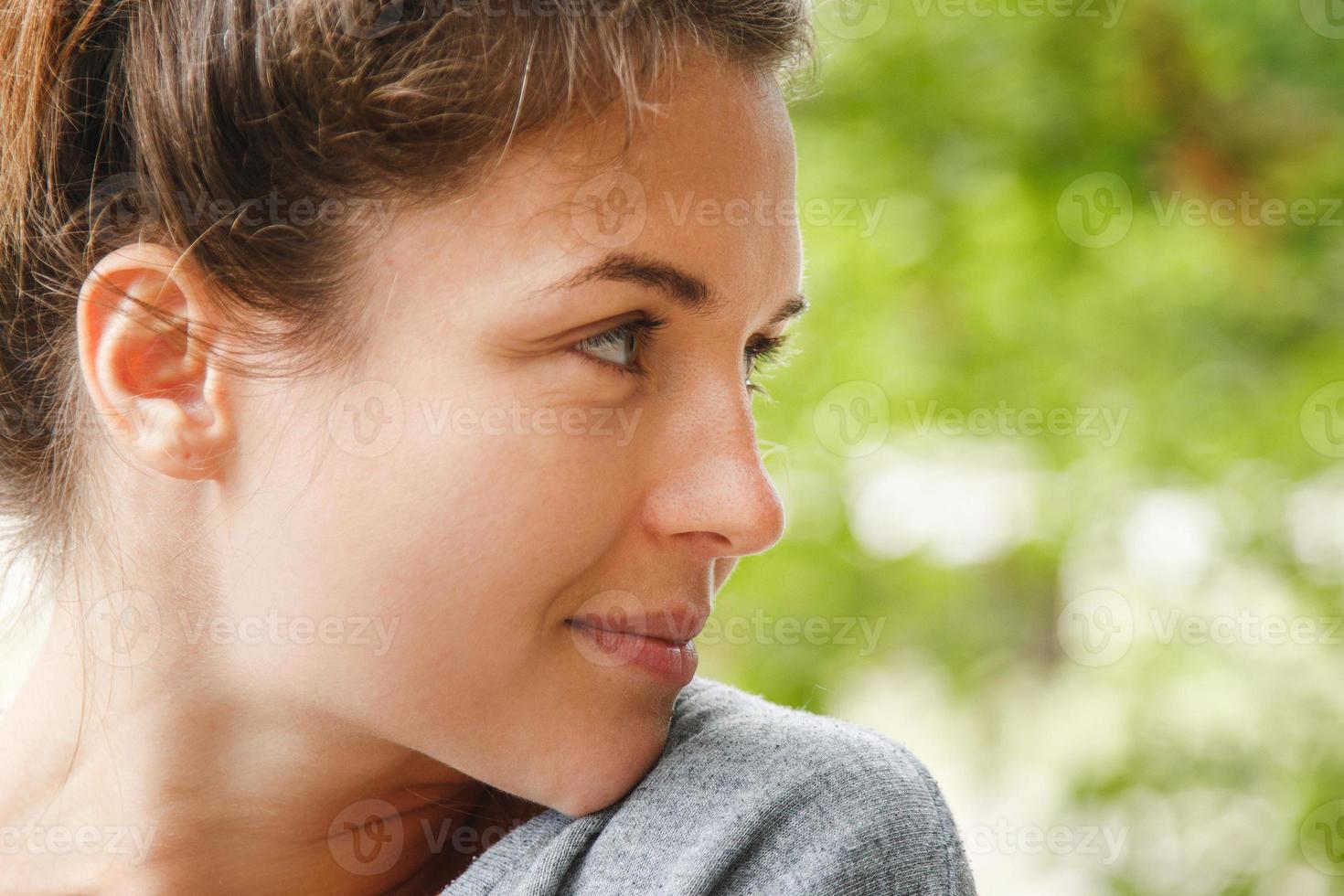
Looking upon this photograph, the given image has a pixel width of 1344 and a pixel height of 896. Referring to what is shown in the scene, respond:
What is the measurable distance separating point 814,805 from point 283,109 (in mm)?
649

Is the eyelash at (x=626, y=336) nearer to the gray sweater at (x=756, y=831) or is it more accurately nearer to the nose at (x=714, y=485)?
the nose at (x=714, y=485)

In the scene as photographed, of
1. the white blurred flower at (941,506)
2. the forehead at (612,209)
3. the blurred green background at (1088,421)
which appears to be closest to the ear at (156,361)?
the forehead at (612,209)

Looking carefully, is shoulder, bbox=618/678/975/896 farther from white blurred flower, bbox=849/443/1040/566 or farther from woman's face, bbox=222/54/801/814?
white blurred flower, bbox=849/443/1040/566

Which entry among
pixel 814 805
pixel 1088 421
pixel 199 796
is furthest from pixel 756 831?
pixel 1088 421

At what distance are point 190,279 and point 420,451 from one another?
0.25 metres

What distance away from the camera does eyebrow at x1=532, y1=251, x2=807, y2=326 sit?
883mm

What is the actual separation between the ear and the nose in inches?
13.6

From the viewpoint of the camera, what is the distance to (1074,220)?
6.92 ft

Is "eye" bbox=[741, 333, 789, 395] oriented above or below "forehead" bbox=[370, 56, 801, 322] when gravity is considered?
below

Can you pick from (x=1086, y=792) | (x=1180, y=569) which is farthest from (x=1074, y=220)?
(x=1086, y=792)

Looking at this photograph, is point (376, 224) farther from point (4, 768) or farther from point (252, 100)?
point (4, 768)

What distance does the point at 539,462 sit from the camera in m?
0.90

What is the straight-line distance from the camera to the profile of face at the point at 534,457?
2.94 ft

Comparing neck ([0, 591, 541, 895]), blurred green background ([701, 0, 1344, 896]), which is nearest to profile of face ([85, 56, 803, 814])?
neck ([0, 591, 541, 895])
